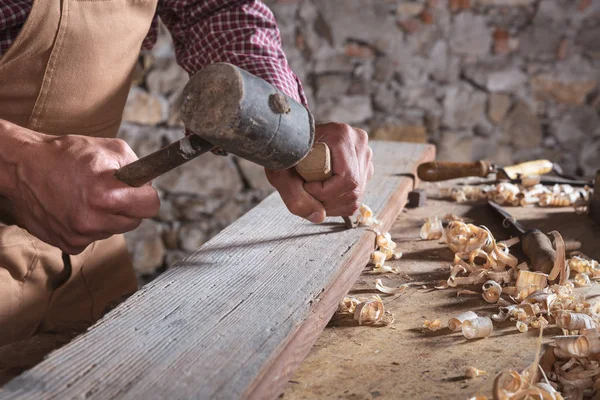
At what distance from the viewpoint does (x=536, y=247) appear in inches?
58.8

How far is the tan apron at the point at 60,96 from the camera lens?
1.51m

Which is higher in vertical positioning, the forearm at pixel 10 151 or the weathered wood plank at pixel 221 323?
the forearm at pixel 10 151

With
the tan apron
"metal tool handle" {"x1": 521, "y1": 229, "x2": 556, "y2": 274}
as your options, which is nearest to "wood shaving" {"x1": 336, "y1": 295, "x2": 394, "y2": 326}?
"metal tool handle" {"x1": 521, "y1": 229, "x2": 556, "y2": 274}

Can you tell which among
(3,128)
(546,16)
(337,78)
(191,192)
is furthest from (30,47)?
(546,16)

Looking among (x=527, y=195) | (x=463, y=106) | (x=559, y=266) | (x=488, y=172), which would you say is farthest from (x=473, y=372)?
(x=463, y=106)

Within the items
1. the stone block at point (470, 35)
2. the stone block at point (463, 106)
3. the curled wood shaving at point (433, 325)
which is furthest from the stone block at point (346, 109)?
the curled wood shaving at point (433, 325)

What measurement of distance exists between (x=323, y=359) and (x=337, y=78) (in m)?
3.20

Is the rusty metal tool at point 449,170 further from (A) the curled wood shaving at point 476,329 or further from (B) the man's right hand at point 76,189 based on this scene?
(B) the man's right hand at point 76,189

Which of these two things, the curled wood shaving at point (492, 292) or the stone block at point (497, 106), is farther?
the stone block at point (497, 106)

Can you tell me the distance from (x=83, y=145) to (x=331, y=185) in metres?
0.58

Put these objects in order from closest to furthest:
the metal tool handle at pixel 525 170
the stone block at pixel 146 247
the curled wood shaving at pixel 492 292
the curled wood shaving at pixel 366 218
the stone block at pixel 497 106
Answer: the curled wood shaving at pixel 492 292
the curled wood shaving at pixel 366 218
the metal tool handle at pixel 525 170
the stone block at pixel 146 247
the stone block at pixel 497 106

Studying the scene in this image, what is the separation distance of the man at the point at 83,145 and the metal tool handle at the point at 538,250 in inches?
17.2

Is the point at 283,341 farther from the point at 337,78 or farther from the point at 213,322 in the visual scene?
the point at 337,78

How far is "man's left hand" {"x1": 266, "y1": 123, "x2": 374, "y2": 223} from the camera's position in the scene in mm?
1492
